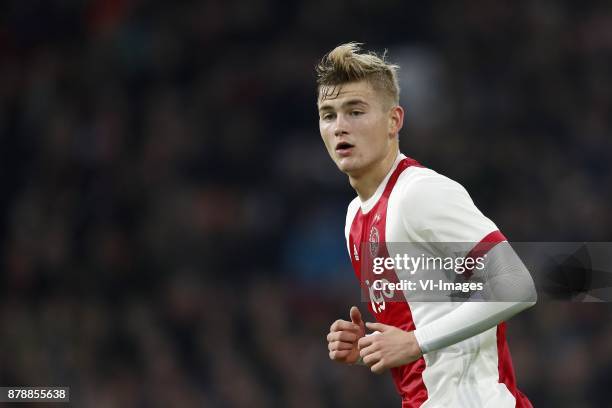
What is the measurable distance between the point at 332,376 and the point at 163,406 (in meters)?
1.28

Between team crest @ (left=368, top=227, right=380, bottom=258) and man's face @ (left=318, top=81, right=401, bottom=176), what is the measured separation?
26cm

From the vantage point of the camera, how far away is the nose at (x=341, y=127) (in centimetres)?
378

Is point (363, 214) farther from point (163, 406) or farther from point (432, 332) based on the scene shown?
point (163, 406)

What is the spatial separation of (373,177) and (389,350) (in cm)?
81

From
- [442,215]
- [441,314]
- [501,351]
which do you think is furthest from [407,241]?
[501,351]

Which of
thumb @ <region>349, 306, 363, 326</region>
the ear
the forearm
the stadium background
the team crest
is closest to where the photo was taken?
the forearm

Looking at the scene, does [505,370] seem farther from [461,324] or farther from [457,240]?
[457,240]

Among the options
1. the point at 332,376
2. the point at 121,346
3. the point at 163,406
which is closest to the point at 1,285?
the point at 121,346

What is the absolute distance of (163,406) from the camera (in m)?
7.44

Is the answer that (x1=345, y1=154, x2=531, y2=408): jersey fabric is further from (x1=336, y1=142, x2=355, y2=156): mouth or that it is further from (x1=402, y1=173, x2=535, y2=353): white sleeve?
(x1=336, y1=142, x2=355, y2=156): mouth

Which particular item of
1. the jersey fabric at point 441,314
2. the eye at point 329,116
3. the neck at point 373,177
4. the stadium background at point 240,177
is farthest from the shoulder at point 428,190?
the stadium background at point 240,177

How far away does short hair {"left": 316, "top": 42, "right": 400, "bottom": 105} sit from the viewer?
384cm

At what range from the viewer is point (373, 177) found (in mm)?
3803

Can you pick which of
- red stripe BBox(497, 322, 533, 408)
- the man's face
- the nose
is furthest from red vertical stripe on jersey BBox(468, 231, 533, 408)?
the nose
